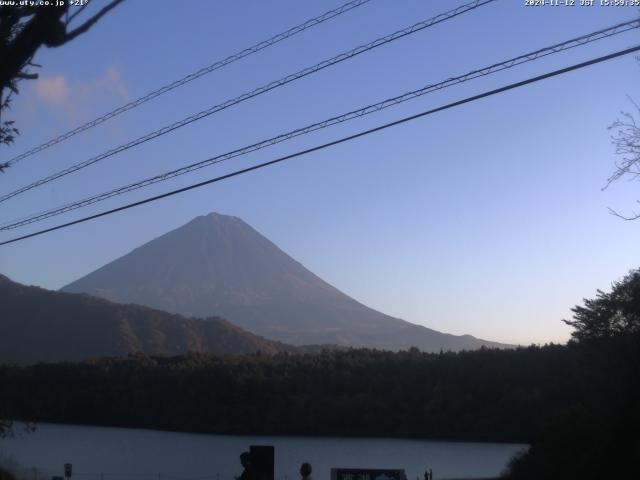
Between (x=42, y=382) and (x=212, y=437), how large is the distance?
42.9ft

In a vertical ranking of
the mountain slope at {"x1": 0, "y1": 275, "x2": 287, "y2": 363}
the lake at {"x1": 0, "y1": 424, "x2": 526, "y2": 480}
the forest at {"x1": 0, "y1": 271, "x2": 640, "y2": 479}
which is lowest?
the lake at {"x1": 0, "y1": 424, "x2": 526, "y2": 480}

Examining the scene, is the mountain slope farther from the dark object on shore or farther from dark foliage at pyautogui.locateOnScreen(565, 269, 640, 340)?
the dark object on shore

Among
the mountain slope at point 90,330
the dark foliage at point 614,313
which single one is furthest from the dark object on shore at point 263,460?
the mountain slope at point 90,330

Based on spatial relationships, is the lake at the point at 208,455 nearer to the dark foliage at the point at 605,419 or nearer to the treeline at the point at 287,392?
the treeline at the point at 287,392

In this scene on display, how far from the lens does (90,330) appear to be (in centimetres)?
9125

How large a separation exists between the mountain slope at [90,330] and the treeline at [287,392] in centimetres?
1723

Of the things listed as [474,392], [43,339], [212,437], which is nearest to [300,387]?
[212,437]

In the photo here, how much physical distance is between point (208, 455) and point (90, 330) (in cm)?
4832

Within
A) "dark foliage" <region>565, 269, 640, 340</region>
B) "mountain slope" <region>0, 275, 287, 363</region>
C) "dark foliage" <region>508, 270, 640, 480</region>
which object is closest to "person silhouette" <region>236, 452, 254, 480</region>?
"dark foliage" <region>508, 270, 640, 480</region>

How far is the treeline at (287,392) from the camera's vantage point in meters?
59.3

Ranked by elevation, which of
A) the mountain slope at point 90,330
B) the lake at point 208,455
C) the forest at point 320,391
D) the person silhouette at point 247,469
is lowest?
the lake at point 208,455

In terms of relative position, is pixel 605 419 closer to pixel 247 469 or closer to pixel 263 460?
pixel 263 460

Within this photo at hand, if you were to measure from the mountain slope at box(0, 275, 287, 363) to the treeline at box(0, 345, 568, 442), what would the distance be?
1723 cm

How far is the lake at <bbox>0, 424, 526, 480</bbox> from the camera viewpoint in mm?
39031
